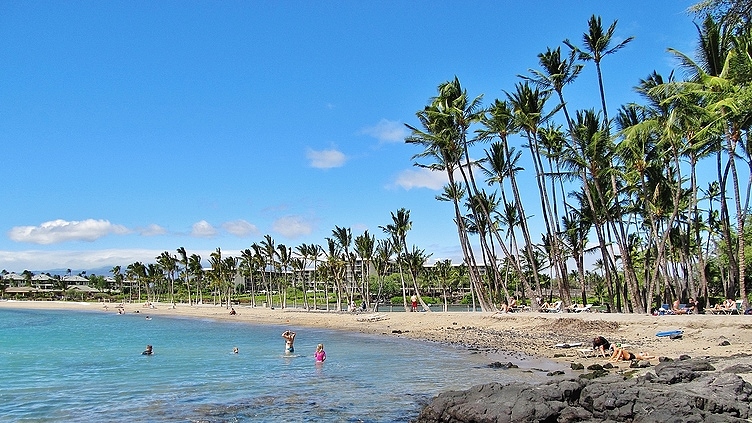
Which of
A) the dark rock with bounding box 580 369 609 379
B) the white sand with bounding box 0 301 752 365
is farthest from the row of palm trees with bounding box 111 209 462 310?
the dark rock with bounding box 580 369 609 379

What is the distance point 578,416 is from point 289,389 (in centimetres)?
975

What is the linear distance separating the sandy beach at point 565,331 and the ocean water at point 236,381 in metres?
2.73

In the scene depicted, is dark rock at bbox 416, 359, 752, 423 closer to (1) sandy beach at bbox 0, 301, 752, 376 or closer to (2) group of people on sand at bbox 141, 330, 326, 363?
(1) sandy beach at bbox 0, 301, 752, 376

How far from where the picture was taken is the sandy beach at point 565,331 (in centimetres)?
2038

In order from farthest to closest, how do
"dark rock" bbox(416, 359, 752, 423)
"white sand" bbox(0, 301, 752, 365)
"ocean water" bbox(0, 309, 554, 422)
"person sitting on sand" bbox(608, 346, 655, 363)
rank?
1. "white sand" bbox(0, 301, 752, 365)
2. "person sitting on sand" bbox(608, 346, 655, 363)
3. "ocean water" bbox(0, 309, 554, 422)
4. "dark rock" bbox(416, 359, 752, 423)

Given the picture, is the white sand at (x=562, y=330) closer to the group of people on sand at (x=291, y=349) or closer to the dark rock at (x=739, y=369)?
the dark rock at (x=739, y=369)

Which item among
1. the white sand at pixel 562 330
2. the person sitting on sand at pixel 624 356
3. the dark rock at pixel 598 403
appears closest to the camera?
the dark rock at pixel 598 403

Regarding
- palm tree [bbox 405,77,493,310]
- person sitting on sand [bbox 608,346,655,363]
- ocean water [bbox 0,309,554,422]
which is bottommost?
ocean water [bbox 0,309,554,422]

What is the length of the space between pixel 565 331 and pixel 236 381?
17.3 meters

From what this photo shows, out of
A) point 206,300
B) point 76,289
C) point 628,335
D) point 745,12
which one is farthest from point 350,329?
point 76,289

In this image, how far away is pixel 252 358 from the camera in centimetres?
2586

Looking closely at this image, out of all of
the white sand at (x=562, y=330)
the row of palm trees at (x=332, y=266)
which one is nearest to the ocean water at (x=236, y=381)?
the white sand at (x=562, y=330)

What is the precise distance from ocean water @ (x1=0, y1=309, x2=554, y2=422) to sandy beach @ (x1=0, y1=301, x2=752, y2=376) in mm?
2732

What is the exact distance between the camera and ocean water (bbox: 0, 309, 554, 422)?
45.2 feet
